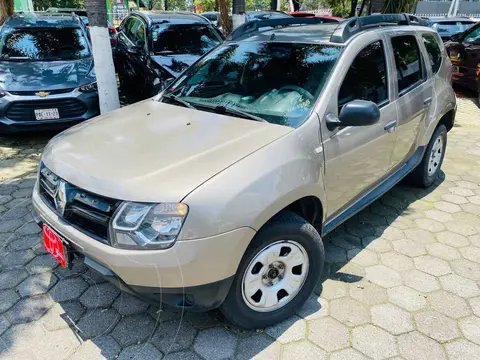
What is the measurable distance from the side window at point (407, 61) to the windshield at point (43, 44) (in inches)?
194

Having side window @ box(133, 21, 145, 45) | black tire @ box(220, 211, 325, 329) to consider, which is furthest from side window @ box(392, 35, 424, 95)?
side window @ box(133, 21, 145, 45)

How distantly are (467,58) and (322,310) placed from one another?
8.35 meters

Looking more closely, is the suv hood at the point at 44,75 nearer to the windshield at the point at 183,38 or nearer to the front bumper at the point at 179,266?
the windshield at the point at 183,38

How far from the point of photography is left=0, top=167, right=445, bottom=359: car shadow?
91.4 inches

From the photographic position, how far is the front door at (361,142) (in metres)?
2.66

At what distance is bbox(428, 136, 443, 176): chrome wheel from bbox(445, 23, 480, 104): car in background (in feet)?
16.9

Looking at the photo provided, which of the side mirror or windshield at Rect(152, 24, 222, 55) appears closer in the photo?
the side mirror

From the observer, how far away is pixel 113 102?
5.36m

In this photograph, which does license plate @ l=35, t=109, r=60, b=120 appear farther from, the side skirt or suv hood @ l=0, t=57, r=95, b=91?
the side skirt

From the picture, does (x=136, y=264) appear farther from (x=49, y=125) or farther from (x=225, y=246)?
(x=49, y=125)

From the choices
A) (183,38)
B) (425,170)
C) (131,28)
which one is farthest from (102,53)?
(425,170)

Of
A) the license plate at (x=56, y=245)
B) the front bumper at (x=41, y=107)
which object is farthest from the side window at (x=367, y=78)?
the front bumper at (x=41, y=107)

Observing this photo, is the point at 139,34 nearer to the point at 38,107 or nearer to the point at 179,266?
the point at 38,107

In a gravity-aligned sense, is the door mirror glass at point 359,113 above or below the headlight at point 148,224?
above
